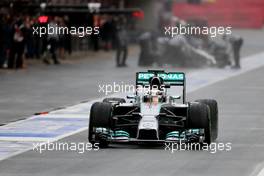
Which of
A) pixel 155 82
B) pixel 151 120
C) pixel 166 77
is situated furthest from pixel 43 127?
pixel 151 120

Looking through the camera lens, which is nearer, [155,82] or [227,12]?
[155,82]

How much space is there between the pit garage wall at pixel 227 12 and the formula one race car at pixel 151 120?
70.4m

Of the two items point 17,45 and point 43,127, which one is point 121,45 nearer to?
point 17,45

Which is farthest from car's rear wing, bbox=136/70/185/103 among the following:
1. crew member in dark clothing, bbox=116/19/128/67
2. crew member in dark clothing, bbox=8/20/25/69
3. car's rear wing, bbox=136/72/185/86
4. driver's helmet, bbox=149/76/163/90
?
crew member in dark clothing, bbox=116/19/128/67

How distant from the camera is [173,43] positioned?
164ft

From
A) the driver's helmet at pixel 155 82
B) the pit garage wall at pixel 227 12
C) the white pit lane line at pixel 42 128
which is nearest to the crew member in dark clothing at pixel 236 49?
the white pit lane line at pixel 42 128

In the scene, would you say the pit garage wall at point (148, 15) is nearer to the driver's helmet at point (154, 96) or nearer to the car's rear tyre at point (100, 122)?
the driver's helmet at point (154, 96)

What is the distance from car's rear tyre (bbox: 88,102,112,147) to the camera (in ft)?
63.5

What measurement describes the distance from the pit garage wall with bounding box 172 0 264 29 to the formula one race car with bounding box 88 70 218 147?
7041 cm

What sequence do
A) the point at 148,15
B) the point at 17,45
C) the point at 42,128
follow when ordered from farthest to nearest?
the point at 148,15 → the point at 17,45 → the point at 42,128

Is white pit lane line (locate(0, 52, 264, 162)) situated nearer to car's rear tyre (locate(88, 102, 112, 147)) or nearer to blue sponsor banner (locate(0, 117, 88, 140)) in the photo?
blue sponsor banner (locate(0, 117, 88, 140))

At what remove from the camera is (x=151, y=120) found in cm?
1933

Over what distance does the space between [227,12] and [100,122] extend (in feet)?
248

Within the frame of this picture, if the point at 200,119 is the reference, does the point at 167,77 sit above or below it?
above
